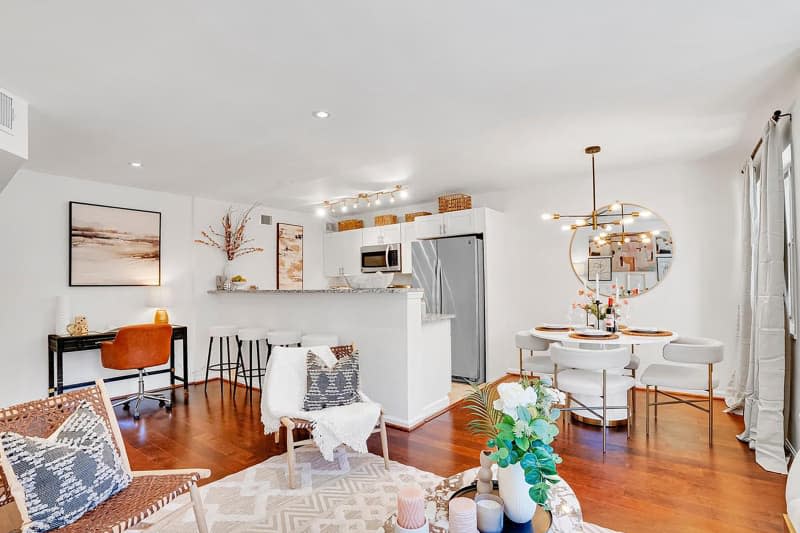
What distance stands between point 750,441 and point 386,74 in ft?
11.4

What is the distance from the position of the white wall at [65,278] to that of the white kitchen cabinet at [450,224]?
2.72 m

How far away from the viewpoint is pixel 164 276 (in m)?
5.23

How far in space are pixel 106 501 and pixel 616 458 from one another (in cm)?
293

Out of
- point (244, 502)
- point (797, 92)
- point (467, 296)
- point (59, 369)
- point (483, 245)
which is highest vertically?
point (797, 92)

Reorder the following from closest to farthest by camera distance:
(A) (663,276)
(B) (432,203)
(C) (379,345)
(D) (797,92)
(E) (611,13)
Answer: (E) (611,13) < (D) (797,92) < (C) (379,345) < (A) (663,276) < (B) (432,203)

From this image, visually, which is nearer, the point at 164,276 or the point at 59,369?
the point at 59,369

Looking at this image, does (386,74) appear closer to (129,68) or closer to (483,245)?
(129,68)

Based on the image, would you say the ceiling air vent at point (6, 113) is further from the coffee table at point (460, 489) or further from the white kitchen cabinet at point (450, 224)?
the white kitchen cabinet at point (450, 224)

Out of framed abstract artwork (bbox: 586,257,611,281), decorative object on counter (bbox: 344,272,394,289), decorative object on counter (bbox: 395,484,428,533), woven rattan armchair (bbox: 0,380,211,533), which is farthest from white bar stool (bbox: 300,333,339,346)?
framed abstract artwork (bbox: 586,257,611,281)

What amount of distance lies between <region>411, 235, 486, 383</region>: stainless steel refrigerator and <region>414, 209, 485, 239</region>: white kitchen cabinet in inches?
5.1

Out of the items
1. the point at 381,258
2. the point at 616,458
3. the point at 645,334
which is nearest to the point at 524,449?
the point at 616,458

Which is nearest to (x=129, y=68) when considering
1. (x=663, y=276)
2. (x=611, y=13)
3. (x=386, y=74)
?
(x=386, y=74)

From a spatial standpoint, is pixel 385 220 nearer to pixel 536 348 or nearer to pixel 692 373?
pixel 536 348

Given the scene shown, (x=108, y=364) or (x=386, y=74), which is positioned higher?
(x=386, y=74)
